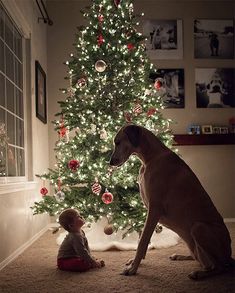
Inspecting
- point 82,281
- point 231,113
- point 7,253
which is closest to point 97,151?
point 7,253

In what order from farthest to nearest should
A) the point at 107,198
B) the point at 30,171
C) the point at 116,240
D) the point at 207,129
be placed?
the point at 207,129 → the point at 30,171 → the point at 116,240 → the point at 107,198

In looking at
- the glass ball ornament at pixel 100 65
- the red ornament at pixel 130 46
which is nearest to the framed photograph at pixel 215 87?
the red ornament at pixel 130 46

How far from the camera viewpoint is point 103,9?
3.62 metres

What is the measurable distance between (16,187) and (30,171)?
819 millimetres

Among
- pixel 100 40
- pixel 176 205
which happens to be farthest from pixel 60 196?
pixel 100 40

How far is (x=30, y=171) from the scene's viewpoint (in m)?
4.05

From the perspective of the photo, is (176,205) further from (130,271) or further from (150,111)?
(150,111)

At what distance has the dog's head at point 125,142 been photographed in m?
2.55

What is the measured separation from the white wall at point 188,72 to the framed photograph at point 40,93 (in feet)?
0.94

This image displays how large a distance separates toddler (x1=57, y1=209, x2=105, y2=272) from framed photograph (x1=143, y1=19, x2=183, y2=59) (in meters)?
3.25

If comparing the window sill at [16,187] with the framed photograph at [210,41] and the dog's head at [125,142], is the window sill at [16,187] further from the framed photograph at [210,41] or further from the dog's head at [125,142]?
the framed photograph at [210,41]

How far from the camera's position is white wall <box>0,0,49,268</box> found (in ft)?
9.57

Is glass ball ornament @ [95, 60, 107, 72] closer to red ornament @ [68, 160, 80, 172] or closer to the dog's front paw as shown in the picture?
red ornament @ [68, 160, 80, 172]

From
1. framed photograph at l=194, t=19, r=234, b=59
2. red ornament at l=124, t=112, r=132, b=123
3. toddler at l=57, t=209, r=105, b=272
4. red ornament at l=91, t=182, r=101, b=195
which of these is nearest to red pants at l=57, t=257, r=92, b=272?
toddler at l=57, t=209, r=105, b=272
